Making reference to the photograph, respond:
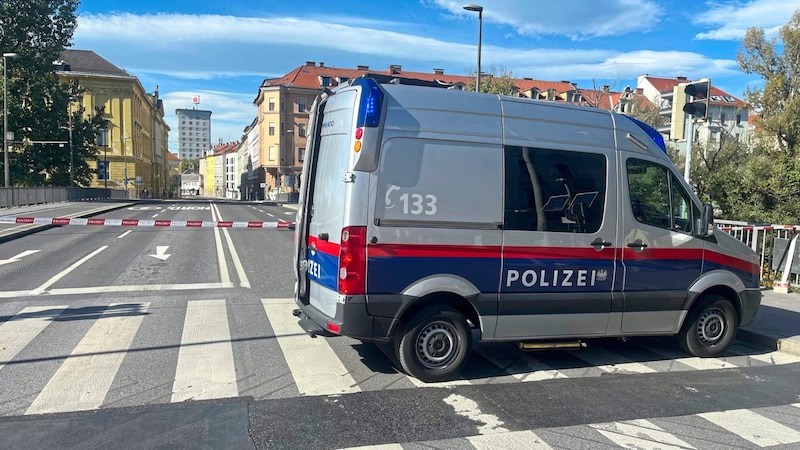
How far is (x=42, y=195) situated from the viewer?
115ft

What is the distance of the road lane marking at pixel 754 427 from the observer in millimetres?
4152

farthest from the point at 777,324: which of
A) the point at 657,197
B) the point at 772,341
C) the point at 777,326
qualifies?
the point at 657,197

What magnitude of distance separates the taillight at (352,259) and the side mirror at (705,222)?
367 cm

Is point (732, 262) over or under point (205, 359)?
over

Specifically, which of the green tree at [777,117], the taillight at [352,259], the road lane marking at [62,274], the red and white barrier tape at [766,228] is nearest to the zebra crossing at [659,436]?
the taillight at [352,259]

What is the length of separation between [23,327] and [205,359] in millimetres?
2674

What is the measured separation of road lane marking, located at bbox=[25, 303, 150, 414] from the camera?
14.4 feet

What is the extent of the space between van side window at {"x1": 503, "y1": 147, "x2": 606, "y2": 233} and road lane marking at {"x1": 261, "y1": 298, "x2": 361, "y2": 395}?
6.75ft

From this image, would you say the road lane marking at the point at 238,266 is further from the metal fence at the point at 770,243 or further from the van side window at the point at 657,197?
the metal fence at the point at 770,243

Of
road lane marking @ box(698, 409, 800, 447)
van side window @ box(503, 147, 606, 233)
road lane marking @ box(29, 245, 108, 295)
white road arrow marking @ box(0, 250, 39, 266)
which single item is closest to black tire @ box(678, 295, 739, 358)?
road lane marking @ box(698, 409, 800, 447)

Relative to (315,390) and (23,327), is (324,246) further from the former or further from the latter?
(23,327)

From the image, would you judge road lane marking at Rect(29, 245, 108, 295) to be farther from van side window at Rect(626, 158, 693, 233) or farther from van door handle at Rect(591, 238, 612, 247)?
van side window at Rect(626, 158, 693, 233)

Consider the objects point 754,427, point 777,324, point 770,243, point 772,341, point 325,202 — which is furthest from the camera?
point 770,243

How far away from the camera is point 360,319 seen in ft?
16.1
